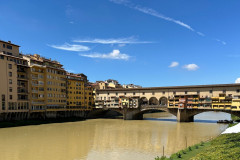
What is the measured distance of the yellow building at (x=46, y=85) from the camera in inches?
2373

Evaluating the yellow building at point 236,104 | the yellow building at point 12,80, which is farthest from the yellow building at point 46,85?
the yellow building at point 236,104

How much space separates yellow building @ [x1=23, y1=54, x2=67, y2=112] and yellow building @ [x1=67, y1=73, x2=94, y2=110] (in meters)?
3.27

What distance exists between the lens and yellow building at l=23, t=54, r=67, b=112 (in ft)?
198

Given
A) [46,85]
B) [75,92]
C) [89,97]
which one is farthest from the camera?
[89,97]

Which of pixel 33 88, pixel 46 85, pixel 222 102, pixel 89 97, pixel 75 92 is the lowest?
pixel 222 102

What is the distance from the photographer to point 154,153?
2656 cm

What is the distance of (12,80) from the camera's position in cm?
5500

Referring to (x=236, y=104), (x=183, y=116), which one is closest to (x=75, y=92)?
(x=183, y=116)

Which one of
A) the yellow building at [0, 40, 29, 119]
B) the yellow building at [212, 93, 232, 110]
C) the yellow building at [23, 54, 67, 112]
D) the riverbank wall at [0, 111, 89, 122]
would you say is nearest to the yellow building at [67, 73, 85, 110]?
the riverbank wall at [0, 111, 89, 122]

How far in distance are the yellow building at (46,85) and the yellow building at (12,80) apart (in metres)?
1.95

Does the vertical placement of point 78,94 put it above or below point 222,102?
above

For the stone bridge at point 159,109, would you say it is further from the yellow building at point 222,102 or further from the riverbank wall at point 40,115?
the riverbank wall at point 40,115

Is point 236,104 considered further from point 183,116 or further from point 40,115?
point 40,115

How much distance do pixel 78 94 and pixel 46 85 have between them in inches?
623
